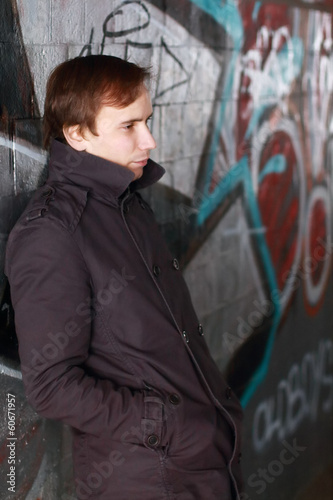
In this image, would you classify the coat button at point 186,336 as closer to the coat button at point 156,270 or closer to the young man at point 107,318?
the young man at point 107,318

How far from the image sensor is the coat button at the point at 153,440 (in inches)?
69.4

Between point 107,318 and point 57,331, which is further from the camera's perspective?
point 107,318

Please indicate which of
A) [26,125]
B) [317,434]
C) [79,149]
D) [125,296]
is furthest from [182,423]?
[317,434]

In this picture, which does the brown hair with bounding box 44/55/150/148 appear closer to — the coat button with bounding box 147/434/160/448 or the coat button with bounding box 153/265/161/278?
the coat button with bounding box 153/265/161/278

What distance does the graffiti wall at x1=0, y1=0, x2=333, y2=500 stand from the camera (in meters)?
2.04

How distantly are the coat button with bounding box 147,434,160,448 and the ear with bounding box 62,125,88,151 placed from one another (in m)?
0.77

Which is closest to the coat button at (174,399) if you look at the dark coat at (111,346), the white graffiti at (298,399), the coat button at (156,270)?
the dark coat at (111,346)

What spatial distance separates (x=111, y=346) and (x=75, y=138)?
0.56 meters

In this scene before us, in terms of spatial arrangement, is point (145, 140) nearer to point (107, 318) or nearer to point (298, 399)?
point (107, 318)

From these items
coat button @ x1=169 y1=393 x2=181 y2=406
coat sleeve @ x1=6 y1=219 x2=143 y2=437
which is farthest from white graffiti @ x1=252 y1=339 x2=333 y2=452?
coat sleeve @ x1=6 y1=219 x2=143 y2=437

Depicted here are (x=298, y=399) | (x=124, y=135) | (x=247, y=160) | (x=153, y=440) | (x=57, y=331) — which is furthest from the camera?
(x=298, y=399)

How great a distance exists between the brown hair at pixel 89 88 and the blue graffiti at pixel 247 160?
132 cm

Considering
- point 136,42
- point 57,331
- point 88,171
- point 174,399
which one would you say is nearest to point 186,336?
point 174,399

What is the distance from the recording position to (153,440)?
177cm
